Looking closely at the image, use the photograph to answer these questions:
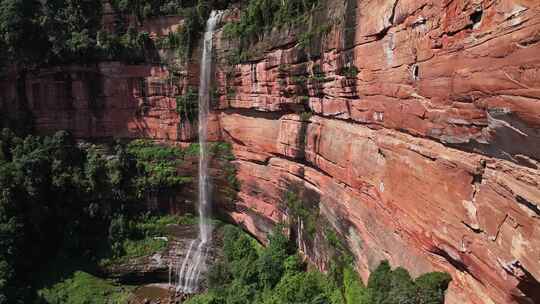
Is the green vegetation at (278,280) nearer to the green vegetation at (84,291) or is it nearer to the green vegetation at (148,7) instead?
the green vegetation at (84,291)

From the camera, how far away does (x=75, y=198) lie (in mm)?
20438

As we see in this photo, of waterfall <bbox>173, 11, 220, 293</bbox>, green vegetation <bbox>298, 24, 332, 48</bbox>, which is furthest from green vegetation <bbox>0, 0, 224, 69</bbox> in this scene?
green vegetation <bbox>298, 24, 332, 48</bbox>

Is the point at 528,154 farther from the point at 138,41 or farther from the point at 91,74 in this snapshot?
the point at 91,74

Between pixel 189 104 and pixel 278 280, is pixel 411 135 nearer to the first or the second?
pixel 278 280

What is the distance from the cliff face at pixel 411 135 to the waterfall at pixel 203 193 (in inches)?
69.8

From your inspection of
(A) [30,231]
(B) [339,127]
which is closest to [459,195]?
(B) [339,127]

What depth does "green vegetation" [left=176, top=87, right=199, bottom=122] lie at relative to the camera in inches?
820

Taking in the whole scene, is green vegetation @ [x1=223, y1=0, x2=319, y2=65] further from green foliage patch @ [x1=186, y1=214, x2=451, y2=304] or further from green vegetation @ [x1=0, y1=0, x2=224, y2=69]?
green foliage patch @ [x1=186, y1=214, x2=451, y2=304]

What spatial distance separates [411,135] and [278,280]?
8414 millimetres

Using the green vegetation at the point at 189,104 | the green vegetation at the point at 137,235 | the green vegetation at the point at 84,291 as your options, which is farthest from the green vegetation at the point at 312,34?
the green vegetation at the point at 84,291

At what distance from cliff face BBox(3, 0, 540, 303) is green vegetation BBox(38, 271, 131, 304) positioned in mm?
6279

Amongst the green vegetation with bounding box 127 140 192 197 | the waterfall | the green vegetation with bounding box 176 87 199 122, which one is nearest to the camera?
the waterfall

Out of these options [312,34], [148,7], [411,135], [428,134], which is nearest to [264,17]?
[312,34]

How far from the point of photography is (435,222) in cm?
820
